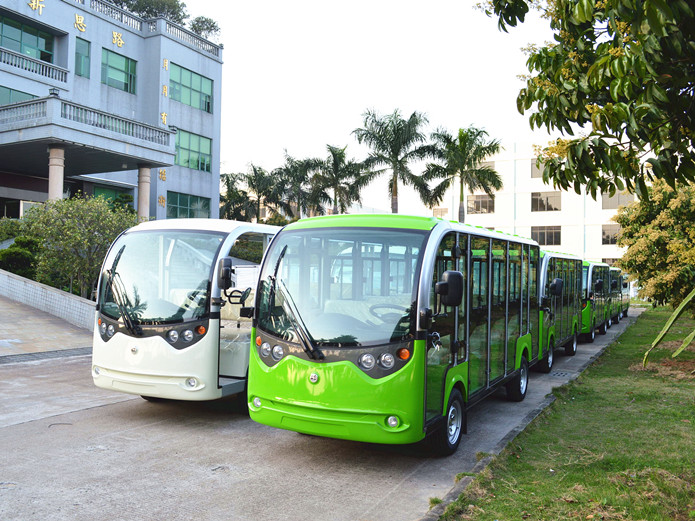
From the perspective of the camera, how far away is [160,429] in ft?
24.8

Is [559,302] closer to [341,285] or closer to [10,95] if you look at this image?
[341,285]

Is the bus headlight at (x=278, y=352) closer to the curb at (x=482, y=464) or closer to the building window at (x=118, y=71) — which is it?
the curb at (x=482, y=464)

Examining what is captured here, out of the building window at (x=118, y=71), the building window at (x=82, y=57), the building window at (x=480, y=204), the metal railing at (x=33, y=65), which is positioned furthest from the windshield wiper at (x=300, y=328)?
the building window at (x=480, y=204)

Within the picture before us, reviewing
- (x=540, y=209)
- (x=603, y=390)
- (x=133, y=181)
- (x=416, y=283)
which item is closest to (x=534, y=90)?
(x=416, y=283)

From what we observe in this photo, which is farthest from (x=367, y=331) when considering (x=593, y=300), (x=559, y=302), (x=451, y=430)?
(x=593, y=300)

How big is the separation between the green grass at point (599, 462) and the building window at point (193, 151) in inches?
1158

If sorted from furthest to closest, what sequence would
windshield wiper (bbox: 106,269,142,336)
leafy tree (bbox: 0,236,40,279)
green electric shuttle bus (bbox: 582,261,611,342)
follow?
leafy tree (bbox: 0,236,40,279)
green electric shuttle bus (bbox: 582,261,611,342)
windshield wiper (bbox: 106,269,142,336)

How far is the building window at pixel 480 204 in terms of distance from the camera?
197 ft

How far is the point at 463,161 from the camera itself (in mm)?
37562

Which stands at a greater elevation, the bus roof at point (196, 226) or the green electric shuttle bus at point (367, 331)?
the bus roof at point (196, 226)

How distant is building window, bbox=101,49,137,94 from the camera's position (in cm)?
3189

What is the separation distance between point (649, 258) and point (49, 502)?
1233cm

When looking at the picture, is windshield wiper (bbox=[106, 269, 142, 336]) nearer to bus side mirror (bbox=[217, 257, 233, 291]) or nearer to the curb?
bus side mirror (bbox=[217, 257, 233, 291])

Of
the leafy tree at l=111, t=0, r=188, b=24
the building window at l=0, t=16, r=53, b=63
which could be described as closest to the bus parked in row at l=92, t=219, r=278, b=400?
the building window at l=0, t=16, r=53, b=63
